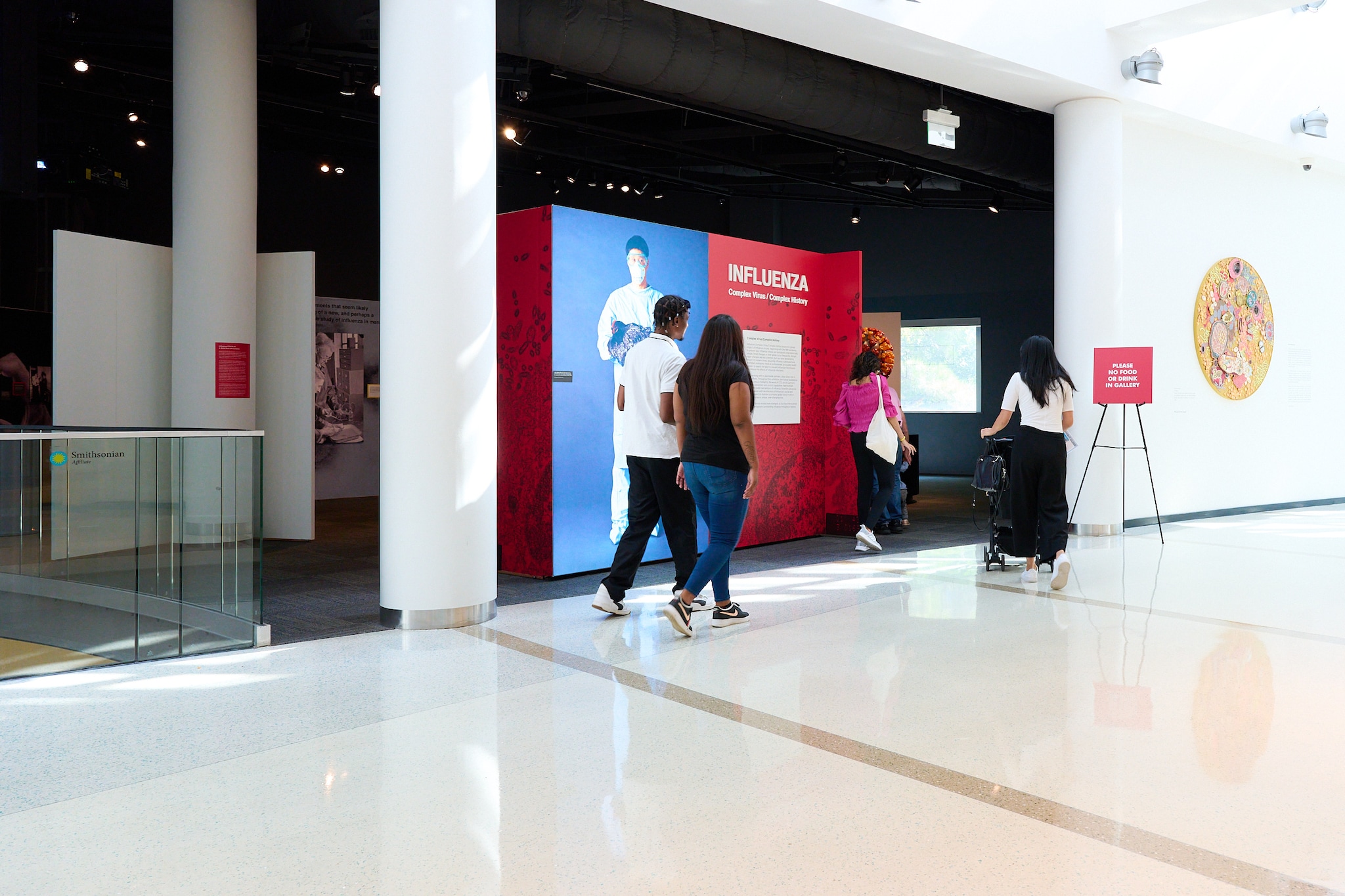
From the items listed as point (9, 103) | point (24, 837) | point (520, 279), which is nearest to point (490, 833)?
point (24, 837)

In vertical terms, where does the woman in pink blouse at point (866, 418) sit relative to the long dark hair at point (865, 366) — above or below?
below

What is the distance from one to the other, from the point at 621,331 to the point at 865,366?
8.09 feet

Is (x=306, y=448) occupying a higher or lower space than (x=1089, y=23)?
lower

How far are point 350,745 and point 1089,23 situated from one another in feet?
27.2

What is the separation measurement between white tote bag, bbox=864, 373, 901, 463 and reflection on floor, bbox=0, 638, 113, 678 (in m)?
5.69

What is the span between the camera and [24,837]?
2486 millimetres

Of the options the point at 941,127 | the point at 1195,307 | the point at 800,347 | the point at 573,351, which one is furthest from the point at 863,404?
the point at 1195,307

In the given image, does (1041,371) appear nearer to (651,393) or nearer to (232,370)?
(651,393)

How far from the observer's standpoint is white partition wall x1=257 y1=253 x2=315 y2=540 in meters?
8.50

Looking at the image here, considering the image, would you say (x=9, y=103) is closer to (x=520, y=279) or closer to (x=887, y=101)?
(x=520, y=279)

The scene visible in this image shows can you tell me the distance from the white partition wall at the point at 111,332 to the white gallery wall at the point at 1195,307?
7824 mm

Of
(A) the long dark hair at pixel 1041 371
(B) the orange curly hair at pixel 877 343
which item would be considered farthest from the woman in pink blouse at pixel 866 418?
(A) the long dark hair at pixel 1041 371

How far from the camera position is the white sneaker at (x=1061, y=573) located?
596 centimetres

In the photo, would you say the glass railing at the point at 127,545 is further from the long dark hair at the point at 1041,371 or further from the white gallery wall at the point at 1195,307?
the white gallery wall at the point at 1195,307
